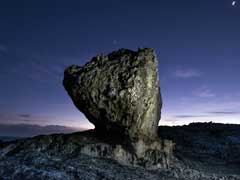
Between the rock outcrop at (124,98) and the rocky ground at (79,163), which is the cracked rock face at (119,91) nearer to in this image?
the rock outcrop at (124,98)

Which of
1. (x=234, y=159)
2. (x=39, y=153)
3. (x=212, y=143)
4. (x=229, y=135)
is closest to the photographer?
(x=39, y=153)

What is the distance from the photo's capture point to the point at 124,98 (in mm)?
13539

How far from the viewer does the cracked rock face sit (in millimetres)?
13719

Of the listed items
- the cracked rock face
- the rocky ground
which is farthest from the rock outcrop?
the rocky ground

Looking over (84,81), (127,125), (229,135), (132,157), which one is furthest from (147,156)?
(229,135)

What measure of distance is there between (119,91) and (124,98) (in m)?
0.45

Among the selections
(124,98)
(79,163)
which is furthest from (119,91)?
(79,163)

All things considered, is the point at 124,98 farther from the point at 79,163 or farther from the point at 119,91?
the point at 79,163

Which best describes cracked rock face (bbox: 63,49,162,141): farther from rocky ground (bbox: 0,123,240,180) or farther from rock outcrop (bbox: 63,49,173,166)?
rocky ground (bbox: 0,123,240,180)

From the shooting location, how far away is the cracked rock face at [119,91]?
1372 cm

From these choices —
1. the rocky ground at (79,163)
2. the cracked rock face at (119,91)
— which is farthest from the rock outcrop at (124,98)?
the rocky ground at (79,163)

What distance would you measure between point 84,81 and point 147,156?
5404mm

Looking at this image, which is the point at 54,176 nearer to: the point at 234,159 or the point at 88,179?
the point at 88,179

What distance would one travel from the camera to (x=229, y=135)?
2808 cm
